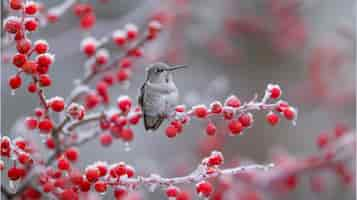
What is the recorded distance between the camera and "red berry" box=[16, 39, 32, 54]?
1.08m

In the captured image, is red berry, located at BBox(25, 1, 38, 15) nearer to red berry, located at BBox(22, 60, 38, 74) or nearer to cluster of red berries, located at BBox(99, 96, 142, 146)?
red berry, located at BBox(22, 60, 38, 74)

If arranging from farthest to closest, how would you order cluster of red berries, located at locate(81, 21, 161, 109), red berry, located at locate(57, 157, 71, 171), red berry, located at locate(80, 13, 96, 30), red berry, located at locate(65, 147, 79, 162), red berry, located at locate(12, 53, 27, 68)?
red berry, located at locate(80, 13, 96, 30) → cluster of red berries, located at locate(81, 21, 161, 109) → red berry, located at locate(65, 147, 79, 162) → red berry, located at locate(57, 157, 71, 171) → red berry, located at locate(12, 53, 27, 68)

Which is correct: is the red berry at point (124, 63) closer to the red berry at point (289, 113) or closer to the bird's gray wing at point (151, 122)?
the bird's gray wing at point (151, 122)

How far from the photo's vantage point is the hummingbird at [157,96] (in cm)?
123

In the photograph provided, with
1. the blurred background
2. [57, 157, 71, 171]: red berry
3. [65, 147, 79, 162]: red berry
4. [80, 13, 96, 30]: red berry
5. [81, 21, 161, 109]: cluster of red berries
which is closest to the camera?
[57, 157, 71, 171]: red berry

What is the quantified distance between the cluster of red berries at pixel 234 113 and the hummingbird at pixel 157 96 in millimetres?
50

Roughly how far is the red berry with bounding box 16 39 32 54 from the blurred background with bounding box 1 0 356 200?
69.9 inches

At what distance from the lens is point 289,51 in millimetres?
4309

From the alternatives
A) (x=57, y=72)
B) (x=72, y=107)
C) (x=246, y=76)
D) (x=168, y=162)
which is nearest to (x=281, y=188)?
(x=168, y=162)

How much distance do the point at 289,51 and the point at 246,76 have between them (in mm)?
395

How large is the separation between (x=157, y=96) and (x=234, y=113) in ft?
0.71

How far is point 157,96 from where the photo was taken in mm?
1253

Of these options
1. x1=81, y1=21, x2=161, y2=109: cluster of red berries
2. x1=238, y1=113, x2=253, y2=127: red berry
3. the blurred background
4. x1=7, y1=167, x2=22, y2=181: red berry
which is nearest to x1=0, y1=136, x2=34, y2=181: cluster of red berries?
x1=7, y1=167, x2=22, y2=181: red berry

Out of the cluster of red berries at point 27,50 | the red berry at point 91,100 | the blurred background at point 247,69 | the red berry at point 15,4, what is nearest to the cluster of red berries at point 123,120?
the red berry at point 91,100
